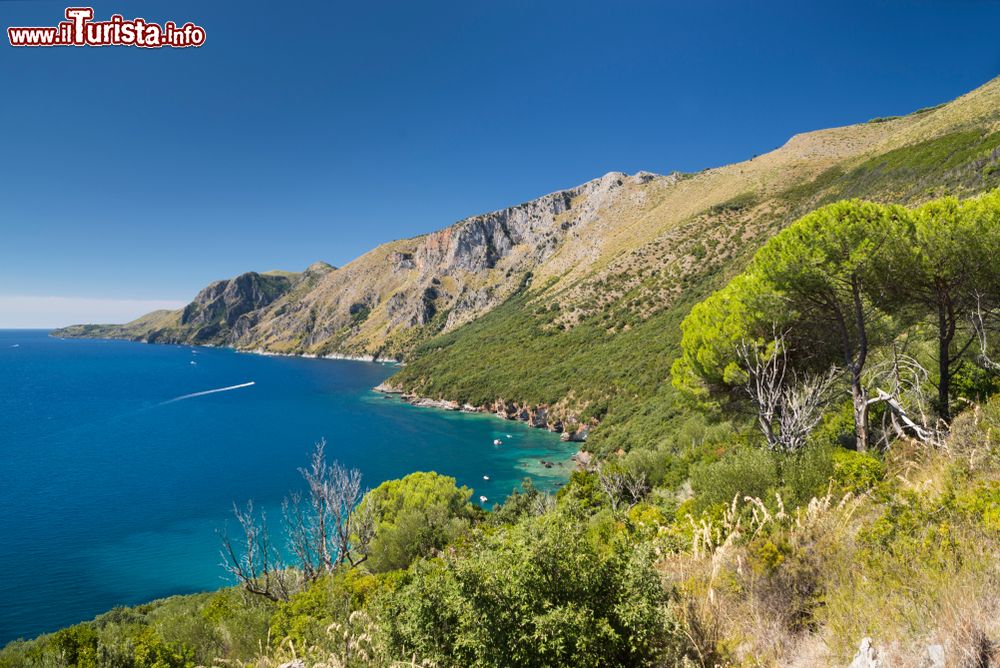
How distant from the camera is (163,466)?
174 feet

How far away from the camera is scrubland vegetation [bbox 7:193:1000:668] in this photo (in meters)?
3.92

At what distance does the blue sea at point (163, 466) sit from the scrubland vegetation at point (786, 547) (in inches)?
970

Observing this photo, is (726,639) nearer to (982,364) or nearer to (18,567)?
(982,364)

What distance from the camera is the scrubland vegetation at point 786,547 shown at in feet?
12.8

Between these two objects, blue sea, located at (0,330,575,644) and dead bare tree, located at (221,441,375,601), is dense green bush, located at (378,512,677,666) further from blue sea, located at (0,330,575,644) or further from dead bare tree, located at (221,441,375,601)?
blue sea, located at (0,330,575,644)

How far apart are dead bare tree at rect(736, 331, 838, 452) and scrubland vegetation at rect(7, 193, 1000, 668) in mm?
92

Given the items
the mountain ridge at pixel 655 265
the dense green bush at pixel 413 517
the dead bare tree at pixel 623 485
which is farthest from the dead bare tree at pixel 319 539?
the mountain ridge at pixel 655 265

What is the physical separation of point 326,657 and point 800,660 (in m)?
4.97

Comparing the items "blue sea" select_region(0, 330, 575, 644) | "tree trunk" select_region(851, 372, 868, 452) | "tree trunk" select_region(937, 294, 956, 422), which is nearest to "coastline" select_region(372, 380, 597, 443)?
"blue sea" select_region(0, 330, 575, 644)

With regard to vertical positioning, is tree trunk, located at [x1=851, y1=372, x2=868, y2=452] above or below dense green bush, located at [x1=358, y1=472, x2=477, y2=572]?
above

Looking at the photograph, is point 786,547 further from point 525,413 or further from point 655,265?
point 655,265

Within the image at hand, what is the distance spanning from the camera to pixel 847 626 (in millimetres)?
3732

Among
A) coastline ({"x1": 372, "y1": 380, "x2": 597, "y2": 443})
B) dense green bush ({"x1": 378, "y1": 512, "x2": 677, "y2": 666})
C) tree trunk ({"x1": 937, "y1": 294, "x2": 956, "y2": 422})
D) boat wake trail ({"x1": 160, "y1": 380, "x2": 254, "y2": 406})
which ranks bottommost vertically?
coastline ({"x1": 372, "y1": 380, "x2": 597, "y2": 443})

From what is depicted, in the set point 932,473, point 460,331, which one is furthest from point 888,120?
point 932,473
